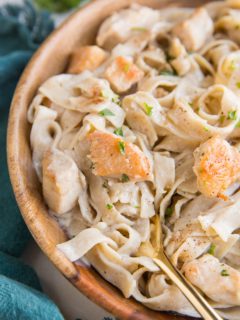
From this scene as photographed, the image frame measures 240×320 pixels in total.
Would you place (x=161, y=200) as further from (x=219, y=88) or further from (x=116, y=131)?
(x=219, y=88)

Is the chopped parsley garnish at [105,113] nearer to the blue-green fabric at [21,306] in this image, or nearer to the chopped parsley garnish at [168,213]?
the chopped parsley garnish at [168,213]

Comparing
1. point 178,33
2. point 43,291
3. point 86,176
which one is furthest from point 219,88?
point 43,291

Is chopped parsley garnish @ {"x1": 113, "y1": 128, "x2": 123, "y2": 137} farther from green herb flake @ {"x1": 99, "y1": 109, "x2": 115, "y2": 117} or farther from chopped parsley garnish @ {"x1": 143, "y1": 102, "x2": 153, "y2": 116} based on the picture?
chopped parsley garnish @ {"x1": 143, "y1": 102, "x2": 153, "y2": 116}

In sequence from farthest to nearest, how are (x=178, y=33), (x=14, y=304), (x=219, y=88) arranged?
(x=178, y=33) → (x=219, y=88) → (x=14, y=304)

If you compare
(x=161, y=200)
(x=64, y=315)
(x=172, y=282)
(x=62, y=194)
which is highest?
(x=62, y=194)

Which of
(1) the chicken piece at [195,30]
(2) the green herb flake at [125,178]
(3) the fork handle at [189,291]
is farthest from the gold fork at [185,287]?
(1) the chicken piece at [195,30]
